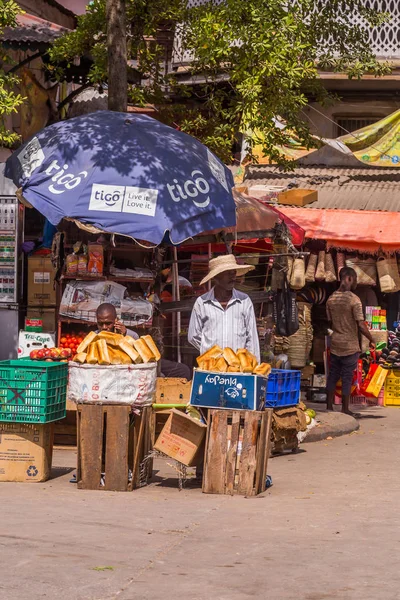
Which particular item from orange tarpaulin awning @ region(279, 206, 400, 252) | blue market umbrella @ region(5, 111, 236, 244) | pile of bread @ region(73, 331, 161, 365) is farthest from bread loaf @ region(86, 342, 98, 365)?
orange tarpaulin awning @ region(279, 206, 400, 252)

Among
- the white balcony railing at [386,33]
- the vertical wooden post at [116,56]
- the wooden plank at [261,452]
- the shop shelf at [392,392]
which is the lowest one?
the shop shelf at [392,392]

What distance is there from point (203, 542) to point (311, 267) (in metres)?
10.5

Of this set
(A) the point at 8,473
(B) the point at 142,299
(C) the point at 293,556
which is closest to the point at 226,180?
(B) the point at 142,299

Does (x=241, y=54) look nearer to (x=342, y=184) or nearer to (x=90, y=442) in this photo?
(x=342, y=184)

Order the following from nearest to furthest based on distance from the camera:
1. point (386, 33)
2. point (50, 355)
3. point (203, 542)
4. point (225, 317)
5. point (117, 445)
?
point (203, 542) → point (117, 445) → point (225, 317) → point (50, 355) → point (386, 33)

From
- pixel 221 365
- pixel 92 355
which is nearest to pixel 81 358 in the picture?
pixel 92 355

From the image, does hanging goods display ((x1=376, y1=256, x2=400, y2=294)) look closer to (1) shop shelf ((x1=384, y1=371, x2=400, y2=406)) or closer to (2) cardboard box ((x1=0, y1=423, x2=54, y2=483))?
(1) shop shelf ((x1=384, y1=371, x2=400, y2=406))

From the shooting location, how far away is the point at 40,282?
14.7 meters

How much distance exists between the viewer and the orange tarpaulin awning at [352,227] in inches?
671

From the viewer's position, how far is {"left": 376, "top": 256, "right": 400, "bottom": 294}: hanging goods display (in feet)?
57.2

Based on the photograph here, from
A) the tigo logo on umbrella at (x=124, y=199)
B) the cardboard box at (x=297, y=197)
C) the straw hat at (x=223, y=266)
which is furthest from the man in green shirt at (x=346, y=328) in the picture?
the straw hat at (x=223, y=266)

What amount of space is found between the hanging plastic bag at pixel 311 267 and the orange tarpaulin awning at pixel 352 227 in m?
0.42

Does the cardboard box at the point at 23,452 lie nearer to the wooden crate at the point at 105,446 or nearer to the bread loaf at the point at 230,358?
the wooden crate at the point at 105,446

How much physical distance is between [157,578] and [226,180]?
23.0 ft
